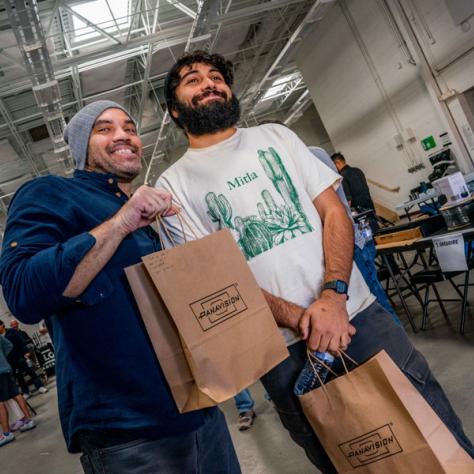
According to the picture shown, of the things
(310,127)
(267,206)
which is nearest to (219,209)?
(267,206)

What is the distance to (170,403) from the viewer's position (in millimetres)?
1041

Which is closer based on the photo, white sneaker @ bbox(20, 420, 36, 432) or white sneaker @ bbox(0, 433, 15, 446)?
white sneaker @ bbox(0, 433, 15, 446)

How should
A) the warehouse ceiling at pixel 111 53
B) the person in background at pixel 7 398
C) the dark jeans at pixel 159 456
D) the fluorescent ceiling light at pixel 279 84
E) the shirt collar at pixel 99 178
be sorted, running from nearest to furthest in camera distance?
the dark jeans at pixel 159 456 < the shirt collar at pixel 99 178 < the person in background at pixel 7 398 < the warehouse ceiling at pixel 111 53 < the fluorescent ceiling light at pixel 279 84

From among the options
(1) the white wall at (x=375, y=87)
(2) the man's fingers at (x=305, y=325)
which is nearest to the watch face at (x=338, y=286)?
(2) the man's fingers at (x=305, y=325)

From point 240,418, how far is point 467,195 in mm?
2374

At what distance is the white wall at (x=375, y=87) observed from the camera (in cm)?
772

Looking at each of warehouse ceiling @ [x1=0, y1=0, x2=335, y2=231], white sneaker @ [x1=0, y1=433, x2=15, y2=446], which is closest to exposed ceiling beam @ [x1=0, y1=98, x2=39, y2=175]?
warehouse ceiling @ [x1=0, y1=0, x2=335, y2=231]

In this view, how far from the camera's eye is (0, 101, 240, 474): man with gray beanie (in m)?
0.95

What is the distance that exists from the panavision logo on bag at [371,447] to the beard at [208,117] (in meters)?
1.04

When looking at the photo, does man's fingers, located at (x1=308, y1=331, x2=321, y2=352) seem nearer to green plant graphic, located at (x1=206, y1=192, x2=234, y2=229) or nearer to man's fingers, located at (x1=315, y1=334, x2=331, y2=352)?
man's fingers, located at (x1=315, y1=334, x2=331, y2=352)

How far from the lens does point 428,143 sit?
26.6ft

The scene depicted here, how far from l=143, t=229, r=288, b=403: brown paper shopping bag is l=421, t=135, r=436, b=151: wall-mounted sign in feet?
26.6

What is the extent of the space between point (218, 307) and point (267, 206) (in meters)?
0.45

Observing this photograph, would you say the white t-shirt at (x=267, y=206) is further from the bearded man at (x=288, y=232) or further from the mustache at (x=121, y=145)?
the mustache at (x=121, y=145)
